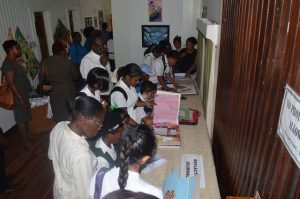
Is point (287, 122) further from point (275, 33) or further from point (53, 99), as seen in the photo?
point (53, 99)

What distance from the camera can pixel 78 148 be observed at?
159cm

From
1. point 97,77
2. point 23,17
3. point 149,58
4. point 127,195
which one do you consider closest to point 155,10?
point 149,58

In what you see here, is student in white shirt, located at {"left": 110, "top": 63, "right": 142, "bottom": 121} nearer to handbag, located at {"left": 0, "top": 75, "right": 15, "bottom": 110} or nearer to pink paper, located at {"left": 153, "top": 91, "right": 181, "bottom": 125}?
pink paper, located at {"left": 153, "top": 91, "right": 181, "bottom": 125}

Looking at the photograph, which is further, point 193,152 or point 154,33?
point 154,33

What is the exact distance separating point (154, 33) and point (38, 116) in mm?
3080

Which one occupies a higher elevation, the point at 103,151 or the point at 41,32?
the point at 41,32

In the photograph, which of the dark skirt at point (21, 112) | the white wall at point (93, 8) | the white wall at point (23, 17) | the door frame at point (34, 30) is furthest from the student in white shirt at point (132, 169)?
the white wall at point (93, 8)

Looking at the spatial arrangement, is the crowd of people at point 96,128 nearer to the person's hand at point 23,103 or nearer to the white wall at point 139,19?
the person's hand at point 23,103

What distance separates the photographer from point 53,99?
3.98 metres

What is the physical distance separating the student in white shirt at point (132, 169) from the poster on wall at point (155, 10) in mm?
4898

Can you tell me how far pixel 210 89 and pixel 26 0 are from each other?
14.9ft

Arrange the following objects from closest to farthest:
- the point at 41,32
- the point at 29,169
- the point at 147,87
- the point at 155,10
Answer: the point at 147,87 < the point at 29,169 < the point at 155,10 < the point at 41,32

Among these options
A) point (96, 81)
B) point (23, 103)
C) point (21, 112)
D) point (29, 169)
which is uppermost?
point (96, 81)

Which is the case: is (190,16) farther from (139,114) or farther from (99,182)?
(99,182)
